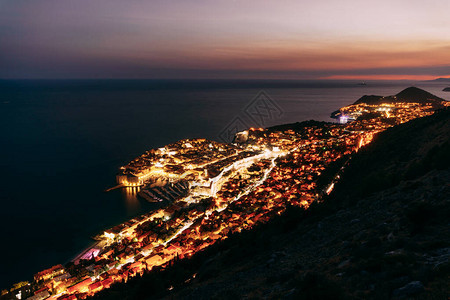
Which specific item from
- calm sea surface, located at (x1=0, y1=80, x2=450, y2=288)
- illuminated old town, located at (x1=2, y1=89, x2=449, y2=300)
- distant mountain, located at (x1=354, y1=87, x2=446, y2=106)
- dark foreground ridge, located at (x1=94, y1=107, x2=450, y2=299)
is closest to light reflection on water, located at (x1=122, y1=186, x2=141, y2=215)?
calm sea surface, located at (x1=0, y1=80, x2=450, y2=288)

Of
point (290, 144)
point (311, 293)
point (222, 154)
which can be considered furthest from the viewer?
point (290, 144)

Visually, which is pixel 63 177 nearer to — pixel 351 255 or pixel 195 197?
pixel 195 197

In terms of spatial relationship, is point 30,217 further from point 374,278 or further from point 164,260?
point 374,278

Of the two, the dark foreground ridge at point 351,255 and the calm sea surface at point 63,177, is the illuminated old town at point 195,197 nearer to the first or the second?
the calm sea surface at point 63,177

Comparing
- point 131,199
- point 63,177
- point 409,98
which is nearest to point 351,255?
point 131,199

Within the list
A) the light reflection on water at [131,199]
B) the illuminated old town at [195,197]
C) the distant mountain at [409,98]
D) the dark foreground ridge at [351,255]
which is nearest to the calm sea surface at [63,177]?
the light reflection on water at [131,199]

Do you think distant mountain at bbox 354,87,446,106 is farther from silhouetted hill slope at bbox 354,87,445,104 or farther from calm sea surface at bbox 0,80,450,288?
calm sea surface at bbox 0,80,450,288

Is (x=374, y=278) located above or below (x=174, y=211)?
above

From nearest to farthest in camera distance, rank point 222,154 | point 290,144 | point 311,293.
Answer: point 311,293, point 222,154, point 290,144

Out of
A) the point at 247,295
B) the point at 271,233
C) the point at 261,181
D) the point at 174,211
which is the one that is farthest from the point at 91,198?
the point at 247,295
